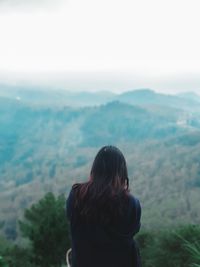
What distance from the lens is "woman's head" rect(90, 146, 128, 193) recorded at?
2459 mm

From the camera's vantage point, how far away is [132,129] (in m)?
192

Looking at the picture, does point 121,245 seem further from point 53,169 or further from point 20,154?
point 20,154

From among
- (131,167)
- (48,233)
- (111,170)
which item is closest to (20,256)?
(48,233)

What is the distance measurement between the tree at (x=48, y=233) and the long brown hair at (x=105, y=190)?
10392 mm

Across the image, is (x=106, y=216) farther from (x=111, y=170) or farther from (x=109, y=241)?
(x=111, y=170)

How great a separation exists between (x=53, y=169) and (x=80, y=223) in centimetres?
12130

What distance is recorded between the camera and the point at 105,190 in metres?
2.44

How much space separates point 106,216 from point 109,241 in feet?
0.53

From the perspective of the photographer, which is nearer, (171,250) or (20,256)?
(171,250)

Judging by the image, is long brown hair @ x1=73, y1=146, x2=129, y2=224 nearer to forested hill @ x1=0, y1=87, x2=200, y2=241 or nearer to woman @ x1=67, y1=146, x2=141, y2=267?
woman @ x1=67, y1=146, x2=141, y2=267

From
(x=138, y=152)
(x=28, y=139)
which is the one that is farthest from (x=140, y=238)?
(x=28, y=139)

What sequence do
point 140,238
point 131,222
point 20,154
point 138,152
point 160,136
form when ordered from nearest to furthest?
point 131,222 < point 140,238 < point 138,152 < point 20,154 < point 160,136

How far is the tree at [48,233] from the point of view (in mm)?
12531

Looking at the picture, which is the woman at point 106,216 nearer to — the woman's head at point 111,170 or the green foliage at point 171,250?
the woman's head at point 111,170
